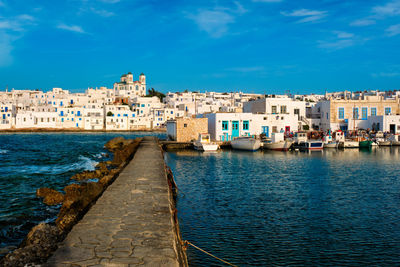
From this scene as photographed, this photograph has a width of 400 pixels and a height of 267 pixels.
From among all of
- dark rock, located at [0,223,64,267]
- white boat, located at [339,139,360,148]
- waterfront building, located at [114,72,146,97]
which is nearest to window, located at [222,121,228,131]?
white boat, located at [339,139,360,148]

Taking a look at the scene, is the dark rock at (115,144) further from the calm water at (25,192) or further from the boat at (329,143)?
the boat at (329,143)

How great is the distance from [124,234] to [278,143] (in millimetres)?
37078

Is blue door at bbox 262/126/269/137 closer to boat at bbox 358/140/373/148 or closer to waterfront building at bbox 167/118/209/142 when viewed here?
waterfront building at bbox 167/118/209/142

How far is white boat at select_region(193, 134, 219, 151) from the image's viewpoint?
4141 cm

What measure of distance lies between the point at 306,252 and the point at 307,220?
3.10 m

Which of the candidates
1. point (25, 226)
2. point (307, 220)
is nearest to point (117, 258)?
point (25, 226)

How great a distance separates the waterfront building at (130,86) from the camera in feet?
546

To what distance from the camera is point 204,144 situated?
41.6 m

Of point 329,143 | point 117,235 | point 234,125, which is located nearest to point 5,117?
point 234,125

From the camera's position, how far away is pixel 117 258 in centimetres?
629

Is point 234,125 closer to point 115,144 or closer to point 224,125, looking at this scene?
point 224,125

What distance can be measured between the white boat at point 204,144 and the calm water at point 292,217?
17923 millimetres

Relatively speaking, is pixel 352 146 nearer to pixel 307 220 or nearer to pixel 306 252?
pixel 307 220

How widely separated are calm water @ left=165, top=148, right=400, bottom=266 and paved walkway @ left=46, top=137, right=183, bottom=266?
1509mm
